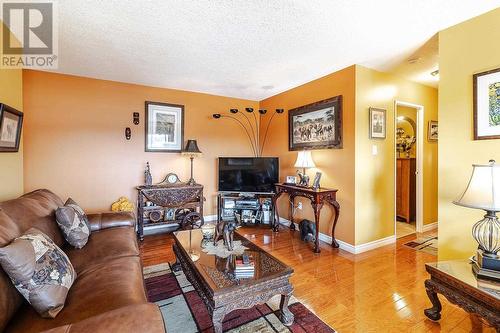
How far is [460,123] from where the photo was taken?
2.08m

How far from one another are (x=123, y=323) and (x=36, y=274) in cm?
62

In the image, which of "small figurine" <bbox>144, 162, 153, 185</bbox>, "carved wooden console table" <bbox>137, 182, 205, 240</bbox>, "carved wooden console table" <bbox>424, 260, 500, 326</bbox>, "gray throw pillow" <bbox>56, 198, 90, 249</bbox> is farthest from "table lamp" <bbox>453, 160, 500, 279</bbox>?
"small figurine" <bbox>144, 162, 153, 185</bbox>

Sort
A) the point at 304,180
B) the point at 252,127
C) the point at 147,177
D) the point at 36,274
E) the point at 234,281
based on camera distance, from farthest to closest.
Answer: the point at 252,127, the point at 147,177, the point at 304,180, the point at 234,281, the point at 36,274

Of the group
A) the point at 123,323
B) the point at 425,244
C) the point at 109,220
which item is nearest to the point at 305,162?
the point at 425,244

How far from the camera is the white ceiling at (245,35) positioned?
72.3 inches

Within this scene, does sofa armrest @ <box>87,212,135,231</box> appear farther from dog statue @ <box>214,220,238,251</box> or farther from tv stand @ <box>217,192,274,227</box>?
tv stand @ <box>217,192,274,227</box>

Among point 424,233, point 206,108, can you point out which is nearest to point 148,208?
point 206,108

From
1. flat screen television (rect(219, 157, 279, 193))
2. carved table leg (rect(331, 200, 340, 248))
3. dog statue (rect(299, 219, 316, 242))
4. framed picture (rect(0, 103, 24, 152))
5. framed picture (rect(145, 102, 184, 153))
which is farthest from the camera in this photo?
flat screen television (rect(219, 157, 279, 193))

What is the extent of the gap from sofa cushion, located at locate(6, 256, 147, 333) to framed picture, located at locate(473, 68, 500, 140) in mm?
2805

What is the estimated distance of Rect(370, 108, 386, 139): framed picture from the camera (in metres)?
3.04

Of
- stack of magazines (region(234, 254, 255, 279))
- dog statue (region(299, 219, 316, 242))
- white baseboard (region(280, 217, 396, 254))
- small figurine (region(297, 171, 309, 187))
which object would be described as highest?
small figurine (region(297, 171, 309, 187))

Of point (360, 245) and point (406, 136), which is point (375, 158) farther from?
point (406, 136)

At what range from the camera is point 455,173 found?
2125 mm

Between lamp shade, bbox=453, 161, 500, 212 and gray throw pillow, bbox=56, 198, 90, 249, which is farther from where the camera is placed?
gray throw pillow, bbox=56, 198, 90, 249
